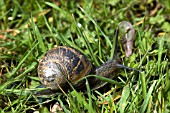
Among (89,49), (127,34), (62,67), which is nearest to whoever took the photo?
(62,67)

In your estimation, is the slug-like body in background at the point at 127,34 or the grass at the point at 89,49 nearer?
the grass at the point at 89,49

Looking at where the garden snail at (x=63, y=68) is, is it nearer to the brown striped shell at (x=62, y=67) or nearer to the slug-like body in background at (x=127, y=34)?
the brown striped shell at (x=62, y=67)

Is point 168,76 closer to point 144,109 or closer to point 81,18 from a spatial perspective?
point 144,109

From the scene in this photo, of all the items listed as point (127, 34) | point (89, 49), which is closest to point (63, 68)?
point (89, 49)

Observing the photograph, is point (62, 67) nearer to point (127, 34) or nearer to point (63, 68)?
point (63, 68)

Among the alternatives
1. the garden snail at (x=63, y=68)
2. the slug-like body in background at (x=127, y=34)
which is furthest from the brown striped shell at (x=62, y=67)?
the slug-like body in background at (x=127, y=34)

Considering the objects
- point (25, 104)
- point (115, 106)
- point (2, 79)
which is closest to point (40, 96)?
point (25, 104)

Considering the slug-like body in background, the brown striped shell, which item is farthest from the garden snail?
the slug-like body in background

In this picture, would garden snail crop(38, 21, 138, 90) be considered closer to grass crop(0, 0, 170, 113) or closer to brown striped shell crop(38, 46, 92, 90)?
brown striped shell crop(38, 46, 92, 90)
